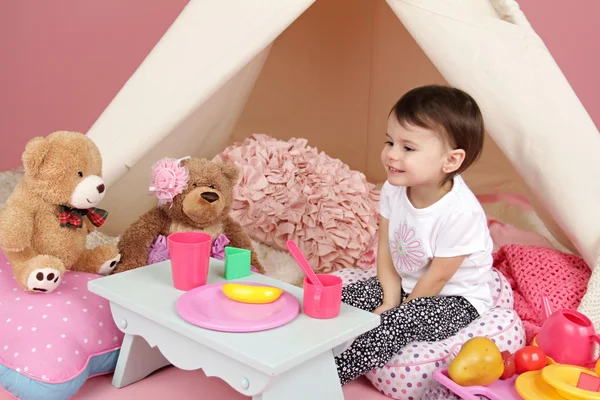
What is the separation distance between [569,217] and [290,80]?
1.43 metres

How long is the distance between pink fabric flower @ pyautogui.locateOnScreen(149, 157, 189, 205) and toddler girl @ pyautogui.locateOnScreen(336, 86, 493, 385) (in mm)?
480

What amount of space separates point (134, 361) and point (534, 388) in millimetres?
815

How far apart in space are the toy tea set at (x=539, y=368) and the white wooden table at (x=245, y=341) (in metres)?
0.23

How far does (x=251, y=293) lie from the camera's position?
1235 mm

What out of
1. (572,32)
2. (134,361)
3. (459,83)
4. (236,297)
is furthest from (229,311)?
(572,32)

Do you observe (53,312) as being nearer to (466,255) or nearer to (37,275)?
(37,275)

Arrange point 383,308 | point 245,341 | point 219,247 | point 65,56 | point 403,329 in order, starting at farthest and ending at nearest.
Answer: point 65,56, point 219,247, point 383,308, point 403,329, point 245,341

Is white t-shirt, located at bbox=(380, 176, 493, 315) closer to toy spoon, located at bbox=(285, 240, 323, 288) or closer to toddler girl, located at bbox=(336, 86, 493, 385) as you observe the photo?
toddler girl, located at bbox=(336, 86, 493, 385)

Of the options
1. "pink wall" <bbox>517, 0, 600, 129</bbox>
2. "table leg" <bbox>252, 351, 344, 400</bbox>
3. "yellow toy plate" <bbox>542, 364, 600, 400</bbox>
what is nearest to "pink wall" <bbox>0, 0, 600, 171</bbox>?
"pink wall" <bbox>517, 0, 600, 129</bbox>

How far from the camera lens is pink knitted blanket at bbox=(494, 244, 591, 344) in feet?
5.69

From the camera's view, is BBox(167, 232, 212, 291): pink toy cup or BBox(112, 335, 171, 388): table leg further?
BBox(112, 335, 171, 388): table leg

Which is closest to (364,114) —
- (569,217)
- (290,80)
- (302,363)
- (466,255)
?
(290,80)

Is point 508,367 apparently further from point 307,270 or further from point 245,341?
point 245,341

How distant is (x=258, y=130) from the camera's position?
2865 mm
